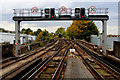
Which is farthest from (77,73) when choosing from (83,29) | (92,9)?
(83,29)

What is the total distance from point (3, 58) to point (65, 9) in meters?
10.3

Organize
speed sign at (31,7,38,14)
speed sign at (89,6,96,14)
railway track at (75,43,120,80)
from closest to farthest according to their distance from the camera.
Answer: railway track at (75,43,120,80)
speed sign at (89,6,96,14)
speed sign at (31,7,38,14)

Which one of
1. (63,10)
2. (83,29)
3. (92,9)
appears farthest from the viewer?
(83,29)

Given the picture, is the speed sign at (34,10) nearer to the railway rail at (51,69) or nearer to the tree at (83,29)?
the railway rail at (51,69)

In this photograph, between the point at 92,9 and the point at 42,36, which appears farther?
the point at 42,36

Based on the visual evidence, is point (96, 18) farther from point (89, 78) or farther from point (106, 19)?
point (89, 78)

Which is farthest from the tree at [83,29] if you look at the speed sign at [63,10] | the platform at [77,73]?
the platform at [77,73]

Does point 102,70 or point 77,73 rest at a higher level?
point 77,73

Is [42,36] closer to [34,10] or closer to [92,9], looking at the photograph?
[34,10]

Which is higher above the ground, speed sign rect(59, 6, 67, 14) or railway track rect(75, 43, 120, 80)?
speed sign rect(59, 6, 67, 14)

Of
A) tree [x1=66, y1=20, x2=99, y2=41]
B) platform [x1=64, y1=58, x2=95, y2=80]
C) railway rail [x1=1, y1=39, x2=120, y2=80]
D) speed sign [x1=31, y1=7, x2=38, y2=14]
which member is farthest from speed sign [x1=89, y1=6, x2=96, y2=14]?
tree [x1=66, y1=20, x2=99, y2=41]

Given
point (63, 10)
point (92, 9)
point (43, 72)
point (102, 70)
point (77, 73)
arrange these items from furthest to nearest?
point (63, 10)
point (92, 9)
point (102, 70)
point (43, 72)
point (77, 73)

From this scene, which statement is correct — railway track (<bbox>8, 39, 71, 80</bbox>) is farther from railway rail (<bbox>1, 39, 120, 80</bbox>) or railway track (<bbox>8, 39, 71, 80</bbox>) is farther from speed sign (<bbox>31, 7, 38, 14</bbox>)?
speed sign (<bbox>31, 7, 38, 14</bbox>)

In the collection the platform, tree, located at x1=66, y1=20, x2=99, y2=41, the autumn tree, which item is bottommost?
the platform
